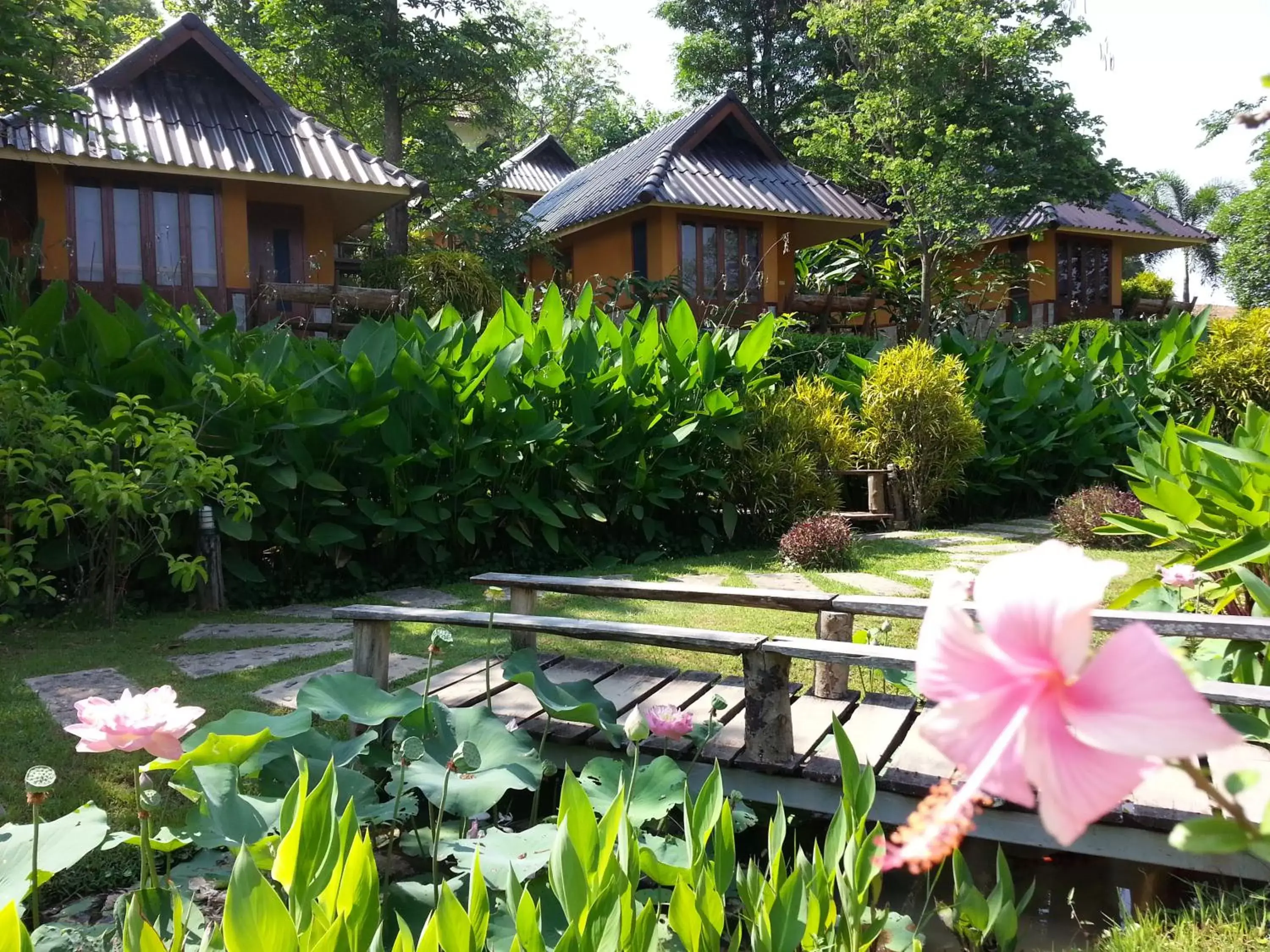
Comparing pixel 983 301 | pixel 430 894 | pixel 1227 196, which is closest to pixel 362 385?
pixel 430 894

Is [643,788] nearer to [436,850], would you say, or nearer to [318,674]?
[436,850]

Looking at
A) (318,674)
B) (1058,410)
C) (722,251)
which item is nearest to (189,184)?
(722,251)

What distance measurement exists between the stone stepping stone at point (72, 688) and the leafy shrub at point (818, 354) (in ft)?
19.4

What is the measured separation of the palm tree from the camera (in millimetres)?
41031

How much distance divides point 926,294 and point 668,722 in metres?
14.6

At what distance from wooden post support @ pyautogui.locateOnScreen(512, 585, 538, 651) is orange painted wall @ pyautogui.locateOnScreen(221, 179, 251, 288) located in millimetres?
9579

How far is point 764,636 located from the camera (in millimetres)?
2359

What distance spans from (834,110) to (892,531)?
16.2 meters

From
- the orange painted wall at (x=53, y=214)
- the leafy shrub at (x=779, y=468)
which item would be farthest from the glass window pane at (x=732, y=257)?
the orange painted wall at (x=53, y=214)

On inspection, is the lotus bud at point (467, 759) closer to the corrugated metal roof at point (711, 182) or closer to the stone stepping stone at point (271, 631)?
the stone stepping stone at point (271, 631)

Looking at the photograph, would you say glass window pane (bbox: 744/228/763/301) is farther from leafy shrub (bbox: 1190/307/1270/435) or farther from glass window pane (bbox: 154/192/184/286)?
glass window pane (bbox: 154/192/184/286)

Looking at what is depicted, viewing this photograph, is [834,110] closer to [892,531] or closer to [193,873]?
[892,531]

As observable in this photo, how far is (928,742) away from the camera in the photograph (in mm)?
343

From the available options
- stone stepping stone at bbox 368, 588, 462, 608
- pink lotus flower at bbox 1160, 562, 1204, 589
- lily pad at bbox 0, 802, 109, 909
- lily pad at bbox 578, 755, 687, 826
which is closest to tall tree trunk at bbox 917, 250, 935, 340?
stone stepping stone at bbox 368, 588, 462, 608
